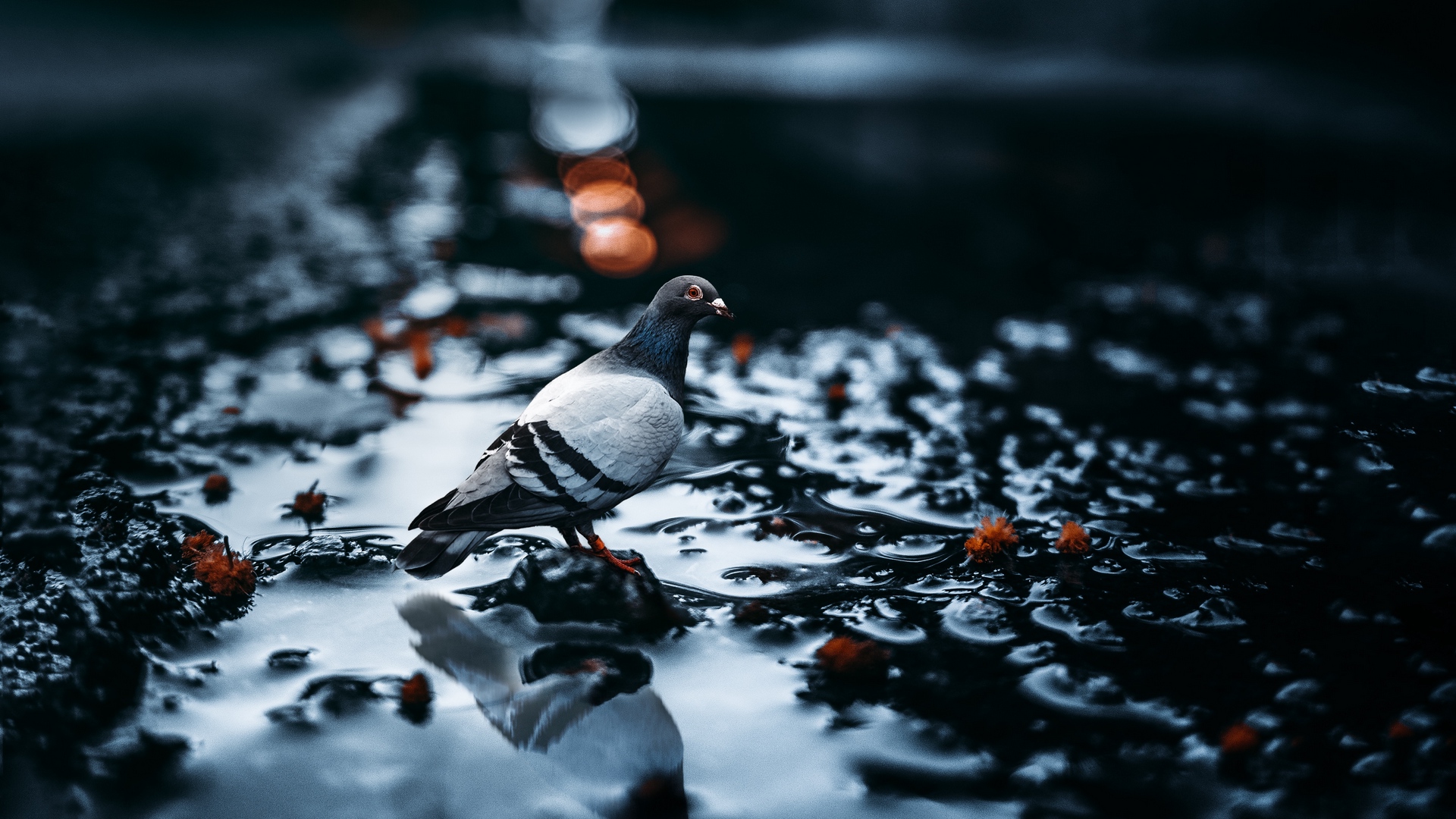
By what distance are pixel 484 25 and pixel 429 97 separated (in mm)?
3008

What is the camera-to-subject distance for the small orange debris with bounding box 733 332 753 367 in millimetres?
5184

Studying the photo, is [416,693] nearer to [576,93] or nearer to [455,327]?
[455,327]

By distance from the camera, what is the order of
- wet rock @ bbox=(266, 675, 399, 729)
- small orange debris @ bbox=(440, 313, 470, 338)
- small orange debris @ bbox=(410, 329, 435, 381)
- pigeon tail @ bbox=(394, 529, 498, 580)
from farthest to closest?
small orange debris @ bbox=(440, 313, 470, 338), small orange debris @ bbox=(410, 329, 435, 381), pigeon tail @ bbox=(394, 529, 498, 580), wet rock @ bbox=(266, 675, 399, 729)

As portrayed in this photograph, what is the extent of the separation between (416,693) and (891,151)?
7.04 m

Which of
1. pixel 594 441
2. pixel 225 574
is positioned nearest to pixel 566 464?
pixel 594 441

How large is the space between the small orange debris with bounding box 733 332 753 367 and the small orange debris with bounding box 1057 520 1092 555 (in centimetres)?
222

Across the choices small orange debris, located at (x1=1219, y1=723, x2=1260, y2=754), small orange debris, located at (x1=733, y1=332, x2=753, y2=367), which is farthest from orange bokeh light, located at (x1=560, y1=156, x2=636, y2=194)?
small orange debris, located at (x1=1219, y1=723, x2=1260, y2=754)

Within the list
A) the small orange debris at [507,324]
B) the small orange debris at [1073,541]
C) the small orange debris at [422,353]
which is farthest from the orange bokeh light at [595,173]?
the small orange debris at [1073,541]

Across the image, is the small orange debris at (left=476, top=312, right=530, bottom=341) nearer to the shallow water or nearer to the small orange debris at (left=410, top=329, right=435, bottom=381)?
the small orange debris at (left=410, top=329, right=435, bottom=381)

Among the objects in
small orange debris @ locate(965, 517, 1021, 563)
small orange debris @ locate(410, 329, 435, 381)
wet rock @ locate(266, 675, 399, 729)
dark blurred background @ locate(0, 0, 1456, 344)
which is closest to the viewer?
wet rock @ locate(266, 675, 399, 729)

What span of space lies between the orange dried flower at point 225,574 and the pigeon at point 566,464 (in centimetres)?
59

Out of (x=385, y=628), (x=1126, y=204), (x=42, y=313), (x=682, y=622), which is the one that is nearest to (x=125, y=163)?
(x=42, y=313)

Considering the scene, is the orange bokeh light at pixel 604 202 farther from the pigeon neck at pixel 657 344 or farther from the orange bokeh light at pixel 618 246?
the pigeon neck at pixel 657 344

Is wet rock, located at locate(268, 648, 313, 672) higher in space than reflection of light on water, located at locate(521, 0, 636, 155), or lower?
lower
